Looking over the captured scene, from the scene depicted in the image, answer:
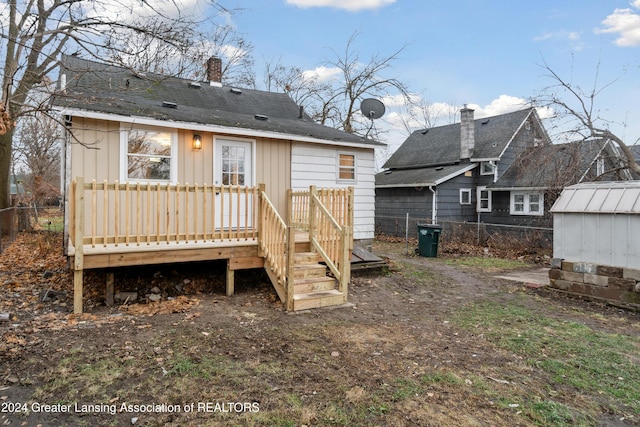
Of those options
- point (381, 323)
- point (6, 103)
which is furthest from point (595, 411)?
point (6, 103)

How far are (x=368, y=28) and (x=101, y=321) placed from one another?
1940 cm

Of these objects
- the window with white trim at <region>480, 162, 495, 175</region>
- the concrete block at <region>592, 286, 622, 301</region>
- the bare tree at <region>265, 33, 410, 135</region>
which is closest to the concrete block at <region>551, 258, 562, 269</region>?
the concrete block at <region>592, 286, 622, 301</region>

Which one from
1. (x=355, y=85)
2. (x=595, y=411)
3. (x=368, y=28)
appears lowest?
(x=595, y=411)

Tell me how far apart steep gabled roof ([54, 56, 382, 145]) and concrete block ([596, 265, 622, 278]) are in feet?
18.2

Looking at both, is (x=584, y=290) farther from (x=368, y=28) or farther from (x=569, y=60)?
(x=368, y=28)

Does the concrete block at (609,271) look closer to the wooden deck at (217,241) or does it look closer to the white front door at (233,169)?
the wooden deck at (217,241)

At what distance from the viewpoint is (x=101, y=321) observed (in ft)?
16.0

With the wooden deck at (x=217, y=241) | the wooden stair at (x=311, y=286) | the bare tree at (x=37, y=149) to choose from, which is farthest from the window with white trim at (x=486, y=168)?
the bare tree at (x=37, y=149)

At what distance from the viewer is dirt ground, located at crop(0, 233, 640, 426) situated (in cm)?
294

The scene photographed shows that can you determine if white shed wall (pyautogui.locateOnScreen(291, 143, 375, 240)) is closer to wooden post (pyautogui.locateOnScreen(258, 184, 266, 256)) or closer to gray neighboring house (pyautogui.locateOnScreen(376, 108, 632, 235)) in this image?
wooden post (pyautogui.locateOnScreen(258, 184, 266, 256))

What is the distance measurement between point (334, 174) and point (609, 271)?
233 inches

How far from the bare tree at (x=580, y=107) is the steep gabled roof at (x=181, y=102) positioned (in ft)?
19.4

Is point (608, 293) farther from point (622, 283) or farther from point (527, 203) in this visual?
point (527, 203)

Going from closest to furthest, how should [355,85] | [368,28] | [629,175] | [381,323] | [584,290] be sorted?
[381,323] < [584,290] < [629,175] < [368,28] < [355,85]
